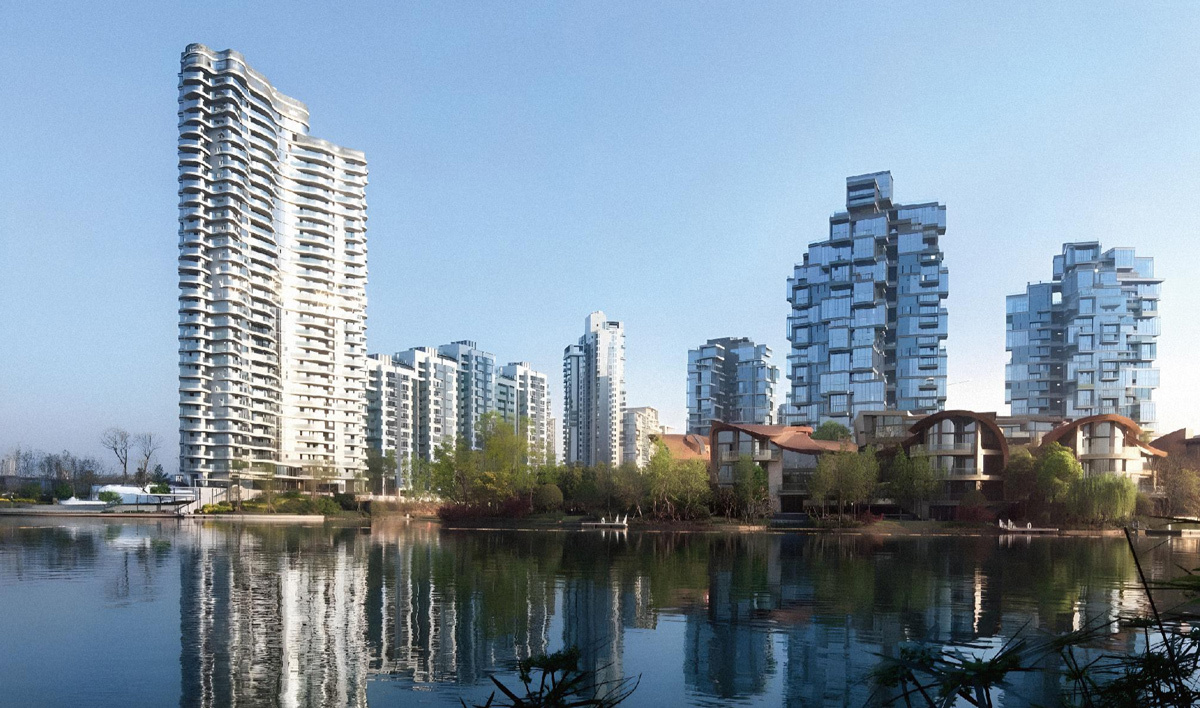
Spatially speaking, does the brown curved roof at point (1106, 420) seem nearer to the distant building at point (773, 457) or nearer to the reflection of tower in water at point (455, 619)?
the distant building at point (773, 457)

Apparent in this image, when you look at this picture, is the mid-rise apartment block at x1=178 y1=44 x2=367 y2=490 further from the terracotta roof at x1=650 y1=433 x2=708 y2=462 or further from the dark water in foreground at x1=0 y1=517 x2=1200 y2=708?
the dark water in foreground at x1=0 y1=517 x2=1200 y2=708

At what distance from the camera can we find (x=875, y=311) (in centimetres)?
16750

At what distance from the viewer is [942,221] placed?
582ft

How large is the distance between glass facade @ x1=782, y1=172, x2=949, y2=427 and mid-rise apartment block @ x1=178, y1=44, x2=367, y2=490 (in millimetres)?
86307

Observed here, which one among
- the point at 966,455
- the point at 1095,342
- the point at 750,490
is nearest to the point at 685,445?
the point at 966,455

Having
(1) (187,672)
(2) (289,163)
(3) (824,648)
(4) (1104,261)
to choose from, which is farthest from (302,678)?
(4) (1104,261)

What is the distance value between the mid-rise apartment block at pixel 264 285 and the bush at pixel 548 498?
37646mm

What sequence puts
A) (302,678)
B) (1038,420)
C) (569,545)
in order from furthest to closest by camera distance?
(1038,420) → (569,545) → (302,678)

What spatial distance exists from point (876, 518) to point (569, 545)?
34160mm

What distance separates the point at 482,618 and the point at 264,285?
117170mm

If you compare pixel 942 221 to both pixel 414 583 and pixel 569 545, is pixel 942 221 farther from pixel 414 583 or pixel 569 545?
pixel 414 583

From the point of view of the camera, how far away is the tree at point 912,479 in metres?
82.8

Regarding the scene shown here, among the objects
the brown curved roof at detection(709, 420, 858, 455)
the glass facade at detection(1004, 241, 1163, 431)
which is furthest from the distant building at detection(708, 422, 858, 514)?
the glass facade at detection(1004, 241, 1163, 431)

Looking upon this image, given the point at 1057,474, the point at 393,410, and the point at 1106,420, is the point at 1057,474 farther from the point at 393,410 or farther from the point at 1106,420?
the point at 393,410
